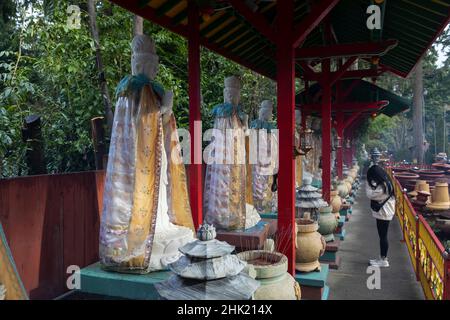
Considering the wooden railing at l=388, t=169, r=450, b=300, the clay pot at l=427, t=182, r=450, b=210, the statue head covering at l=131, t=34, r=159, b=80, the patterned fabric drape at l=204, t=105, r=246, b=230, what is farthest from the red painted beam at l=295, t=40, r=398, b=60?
the clay pot at l=427, t=182, r=450, b=210

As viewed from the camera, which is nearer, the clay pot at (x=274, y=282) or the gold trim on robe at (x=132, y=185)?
the clay pot at (x=274, y=282)

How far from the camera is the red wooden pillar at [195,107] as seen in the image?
4.38 meters

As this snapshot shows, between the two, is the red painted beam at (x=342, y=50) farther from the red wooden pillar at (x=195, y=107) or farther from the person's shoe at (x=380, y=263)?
the person's shoe at (x=380, y=263)

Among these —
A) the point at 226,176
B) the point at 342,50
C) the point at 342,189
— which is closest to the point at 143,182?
the point at 226,176

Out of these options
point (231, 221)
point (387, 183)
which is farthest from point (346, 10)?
point (231, 221)

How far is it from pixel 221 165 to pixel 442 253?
2910mm

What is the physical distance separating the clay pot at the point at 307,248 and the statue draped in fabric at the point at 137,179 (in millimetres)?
1506

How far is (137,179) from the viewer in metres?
3.83

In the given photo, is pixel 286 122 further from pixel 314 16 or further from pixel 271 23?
pixel 271 23

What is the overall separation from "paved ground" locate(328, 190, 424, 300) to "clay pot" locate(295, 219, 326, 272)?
0.68 meters

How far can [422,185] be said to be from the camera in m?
11.0

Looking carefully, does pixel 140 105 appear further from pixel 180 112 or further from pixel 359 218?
pixel 359 218

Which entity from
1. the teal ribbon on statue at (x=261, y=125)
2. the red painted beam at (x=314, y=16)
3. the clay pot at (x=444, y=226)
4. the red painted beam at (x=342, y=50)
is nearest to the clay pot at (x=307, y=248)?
the red painted beam at (x=342, y=50)

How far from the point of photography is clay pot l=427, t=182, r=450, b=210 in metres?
9.13
